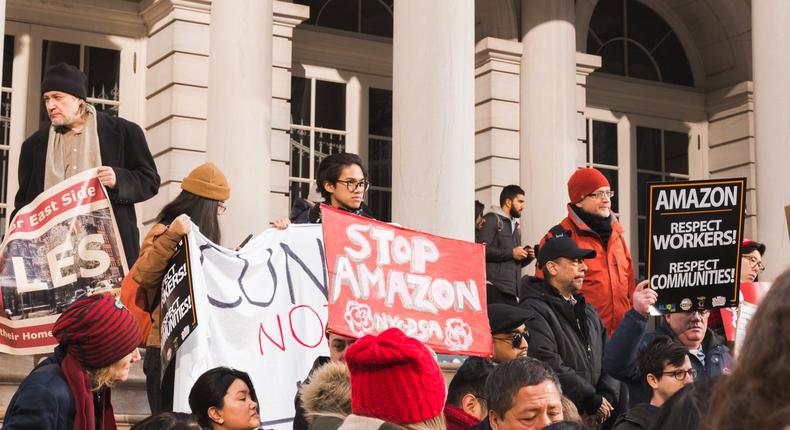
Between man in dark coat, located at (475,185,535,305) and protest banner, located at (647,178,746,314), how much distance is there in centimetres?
402

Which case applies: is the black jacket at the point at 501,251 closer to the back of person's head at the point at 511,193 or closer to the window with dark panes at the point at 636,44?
the back of person's head at the point at 511,193

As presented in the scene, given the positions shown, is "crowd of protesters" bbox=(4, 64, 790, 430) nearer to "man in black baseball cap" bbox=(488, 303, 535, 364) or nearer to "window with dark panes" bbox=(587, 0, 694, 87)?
"man in black baseball cap" bbox=(488, 303, 535, 364)

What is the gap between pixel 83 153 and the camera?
24.0ft

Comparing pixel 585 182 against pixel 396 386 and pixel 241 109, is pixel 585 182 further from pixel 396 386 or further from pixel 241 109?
pixel 396 386

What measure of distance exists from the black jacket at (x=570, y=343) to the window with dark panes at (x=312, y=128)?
27.1 ft

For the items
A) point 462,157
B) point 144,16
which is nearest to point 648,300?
point 462,157

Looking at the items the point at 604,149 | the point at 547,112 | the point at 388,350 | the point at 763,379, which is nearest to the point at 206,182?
the point at 388,350

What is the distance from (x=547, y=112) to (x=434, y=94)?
4732 mm

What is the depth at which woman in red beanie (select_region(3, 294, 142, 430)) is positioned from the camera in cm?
445

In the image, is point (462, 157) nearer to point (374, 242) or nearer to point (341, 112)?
point (374, 242)

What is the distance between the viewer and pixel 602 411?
7.04 metres

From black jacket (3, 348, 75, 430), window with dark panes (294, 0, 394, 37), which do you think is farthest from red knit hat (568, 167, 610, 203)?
window with dark panes (294, 0, 394, 37)

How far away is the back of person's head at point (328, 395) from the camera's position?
480 cm

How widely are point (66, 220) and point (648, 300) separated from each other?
315 cm
